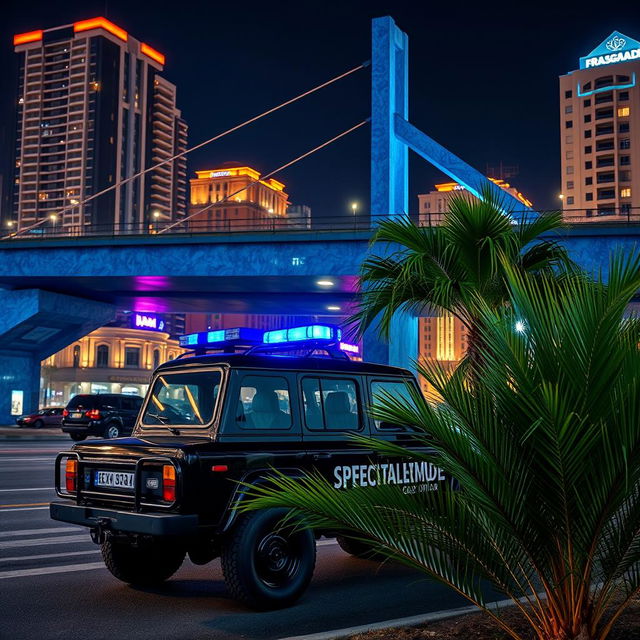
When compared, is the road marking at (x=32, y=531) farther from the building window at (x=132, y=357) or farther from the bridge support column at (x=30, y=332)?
the building window at (x=132, y=357)

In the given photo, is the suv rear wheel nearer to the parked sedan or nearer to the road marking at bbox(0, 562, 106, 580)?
the parked sedan

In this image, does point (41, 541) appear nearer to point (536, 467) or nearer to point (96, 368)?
point (536, 467)

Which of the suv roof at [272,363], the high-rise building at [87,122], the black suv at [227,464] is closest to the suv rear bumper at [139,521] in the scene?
the black suv at [227,464]

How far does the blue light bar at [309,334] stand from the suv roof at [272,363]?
2145 mm

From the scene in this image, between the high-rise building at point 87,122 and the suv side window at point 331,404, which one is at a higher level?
the high-rise building at point 87,122

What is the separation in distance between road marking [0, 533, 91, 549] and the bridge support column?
32908mm

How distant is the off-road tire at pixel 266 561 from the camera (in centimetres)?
619

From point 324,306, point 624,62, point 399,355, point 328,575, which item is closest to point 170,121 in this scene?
point 624,62

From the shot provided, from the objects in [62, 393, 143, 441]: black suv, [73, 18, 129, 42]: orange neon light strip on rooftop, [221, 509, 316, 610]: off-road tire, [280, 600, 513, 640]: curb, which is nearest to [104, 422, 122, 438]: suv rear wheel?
[62, 393, 143, 441]: black suv

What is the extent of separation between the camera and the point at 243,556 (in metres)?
6.15

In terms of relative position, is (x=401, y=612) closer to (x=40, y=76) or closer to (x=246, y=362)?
(x=246, y=362)

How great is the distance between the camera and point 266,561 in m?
6.41

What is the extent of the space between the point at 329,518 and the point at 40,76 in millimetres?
192410

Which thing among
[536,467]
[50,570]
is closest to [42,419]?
[50,570]
